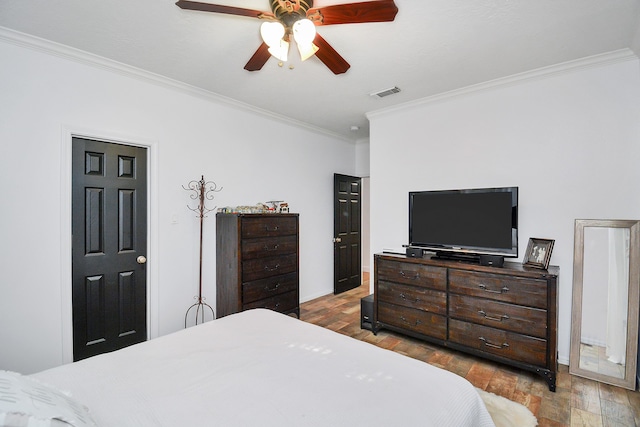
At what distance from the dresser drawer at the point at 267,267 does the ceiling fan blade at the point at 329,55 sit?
6.88 feet

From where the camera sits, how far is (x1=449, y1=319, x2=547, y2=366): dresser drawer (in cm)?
237

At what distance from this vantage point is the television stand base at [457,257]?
2.83 metres

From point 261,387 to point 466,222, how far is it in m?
2.48

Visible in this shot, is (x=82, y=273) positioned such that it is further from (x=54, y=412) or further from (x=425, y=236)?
(x=425, y=236)

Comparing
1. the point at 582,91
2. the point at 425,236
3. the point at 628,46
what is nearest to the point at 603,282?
the point at 425,236

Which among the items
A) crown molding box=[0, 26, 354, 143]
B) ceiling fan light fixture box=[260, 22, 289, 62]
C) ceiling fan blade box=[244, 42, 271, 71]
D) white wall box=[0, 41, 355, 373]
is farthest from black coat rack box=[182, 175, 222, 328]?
ceiling fan light fixture box=[260, 22, 289, 62]

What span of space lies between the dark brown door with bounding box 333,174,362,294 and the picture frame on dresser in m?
2.83

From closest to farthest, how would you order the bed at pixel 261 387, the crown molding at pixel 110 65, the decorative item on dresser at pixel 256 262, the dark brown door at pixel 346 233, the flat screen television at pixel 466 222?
the bed at pixel 261 387 < the crown molding at pixel 110 65 < the flat screen television at pixel 466 222 < the decorative item on dresser at pixel 256 262 < the dark brown door at pixel 346 233

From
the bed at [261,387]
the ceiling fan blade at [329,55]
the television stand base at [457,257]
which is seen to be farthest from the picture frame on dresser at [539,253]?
the ceiling fan blade at [329,55]

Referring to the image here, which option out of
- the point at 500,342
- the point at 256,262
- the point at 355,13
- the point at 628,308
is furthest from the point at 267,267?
the point at 628,308

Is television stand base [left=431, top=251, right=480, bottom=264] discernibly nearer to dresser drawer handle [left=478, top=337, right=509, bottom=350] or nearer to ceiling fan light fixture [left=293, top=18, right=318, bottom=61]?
dresser drawer handle [left=478, top=337, right=509, bottom=350]

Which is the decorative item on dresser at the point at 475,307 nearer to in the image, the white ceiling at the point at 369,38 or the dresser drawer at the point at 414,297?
the dresser drawer at the point at 414,297

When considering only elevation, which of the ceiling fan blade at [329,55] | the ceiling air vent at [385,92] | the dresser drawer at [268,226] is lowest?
the dresser drawer at [268,226]

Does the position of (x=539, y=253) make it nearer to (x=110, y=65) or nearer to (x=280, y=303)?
(x=280, y=303)
